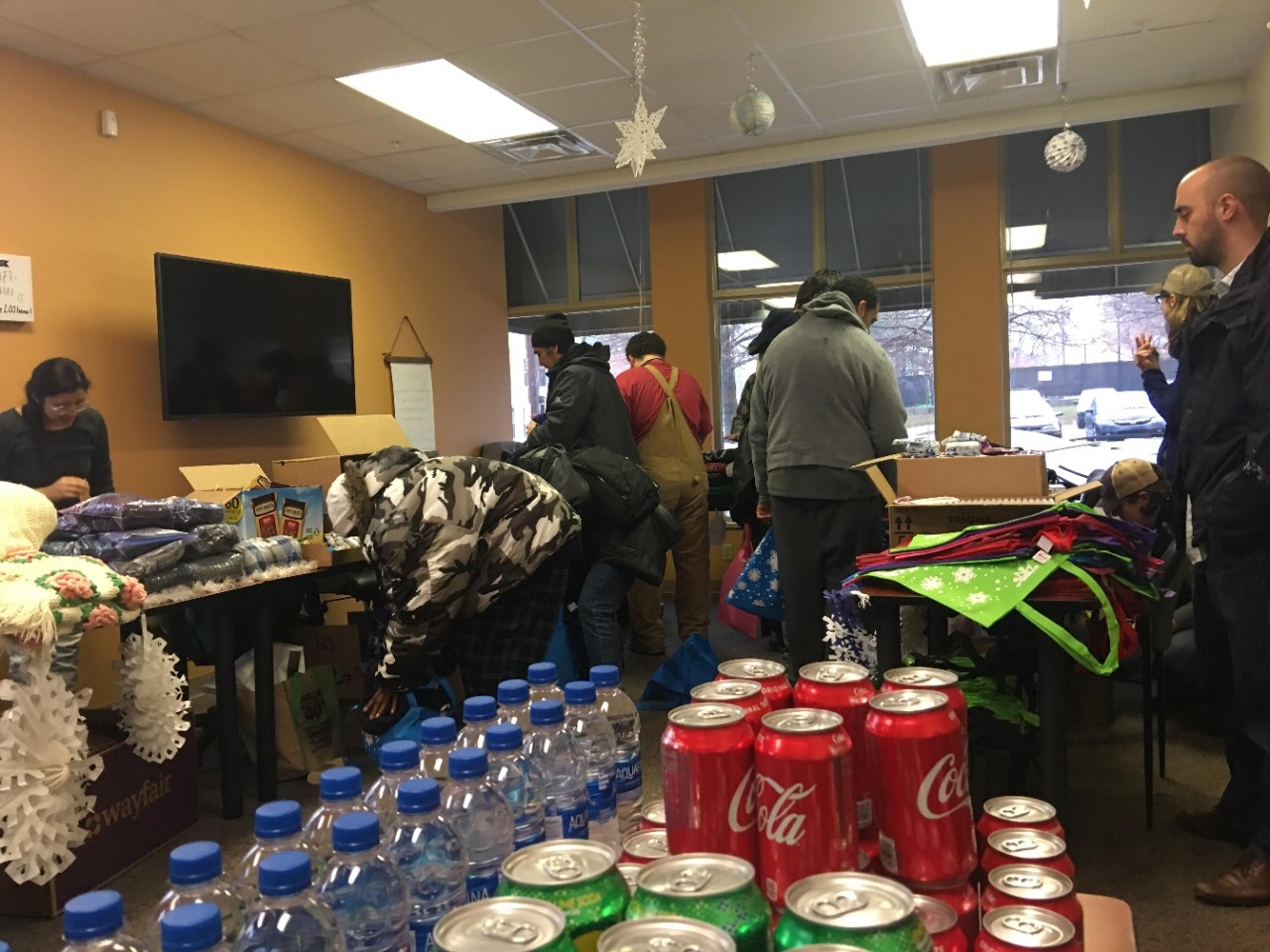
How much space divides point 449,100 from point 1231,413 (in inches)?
147

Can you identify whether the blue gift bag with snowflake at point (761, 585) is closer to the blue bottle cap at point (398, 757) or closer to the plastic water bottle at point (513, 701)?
the plastic water bottle at point (513, 701)

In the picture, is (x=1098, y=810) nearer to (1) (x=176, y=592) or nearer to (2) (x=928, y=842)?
(2) (x=928, y=842)

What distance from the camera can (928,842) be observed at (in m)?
0.99

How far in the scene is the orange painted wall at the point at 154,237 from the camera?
151 inches

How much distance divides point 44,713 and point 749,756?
1.77m

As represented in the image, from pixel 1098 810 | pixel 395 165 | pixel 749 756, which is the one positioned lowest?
pixel 1098 810

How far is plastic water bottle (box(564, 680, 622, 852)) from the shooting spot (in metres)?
1.27

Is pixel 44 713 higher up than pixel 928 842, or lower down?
lower down

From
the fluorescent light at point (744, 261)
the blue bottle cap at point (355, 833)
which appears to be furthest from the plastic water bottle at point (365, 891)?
the fluorescent light at point (744, 261)

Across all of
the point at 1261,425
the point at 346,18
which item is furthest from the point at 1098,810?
the point at 346,18

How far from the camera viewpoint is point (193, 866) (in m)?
0.84

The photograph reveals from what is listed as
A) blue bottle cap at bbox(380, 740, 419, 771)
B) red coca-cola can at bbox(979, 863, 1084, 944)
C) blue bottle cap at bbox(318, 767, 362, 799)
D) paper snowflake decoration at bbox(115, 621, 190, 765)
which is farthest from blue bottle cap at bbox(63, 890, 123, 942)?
paper snowflake decoration at bbox(115, 621, 190, 765)

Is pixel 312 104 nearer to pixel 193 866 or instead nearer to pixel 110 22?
pixel 110 22

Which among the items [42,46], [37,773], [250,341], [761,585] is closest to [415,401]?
[250,341]
